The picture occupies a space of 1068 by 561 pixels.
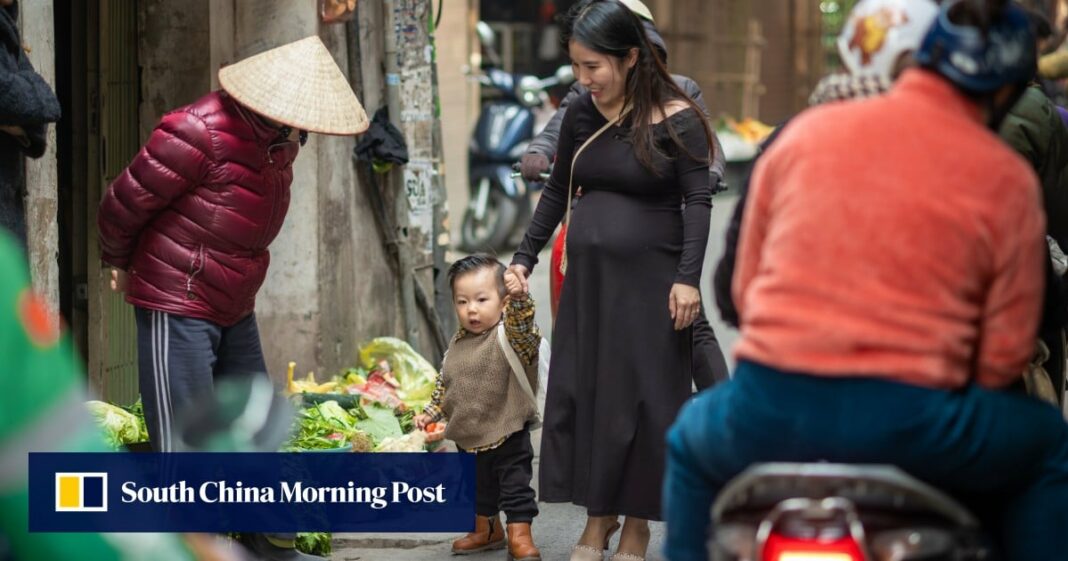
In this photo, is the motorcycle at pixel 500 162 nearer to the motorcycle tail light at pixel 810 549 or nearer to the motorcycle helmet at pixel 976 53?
the motorcycle helmet at pixel 976 53

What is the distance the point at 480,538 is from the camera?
6203 mm

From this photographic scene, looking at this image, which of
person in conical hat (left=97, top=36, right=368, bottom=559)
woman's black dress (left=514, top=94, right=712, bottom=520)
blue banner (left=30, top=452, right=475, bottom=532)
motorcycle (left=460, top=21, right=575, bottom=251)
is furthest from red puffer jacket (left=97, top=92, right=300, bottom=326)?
motorcycle (left=460, top=21, right=575, bottom=251)

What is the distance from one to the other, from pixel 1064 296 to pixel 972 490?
959mm

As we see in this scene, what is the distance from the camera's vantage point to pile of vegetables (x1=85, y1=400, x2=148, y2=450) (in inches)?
262

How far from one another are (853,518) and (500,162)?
12.0m

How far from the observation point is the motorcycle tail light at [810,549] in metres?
2.90

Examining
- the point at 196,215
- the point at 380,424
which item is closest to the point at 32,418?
the point at 196,215

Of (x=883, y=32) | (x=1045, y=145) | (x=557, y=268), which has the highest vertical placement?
(x=883, y=32)

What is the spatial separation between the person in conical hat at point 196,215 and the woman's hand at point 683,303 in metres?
1.29

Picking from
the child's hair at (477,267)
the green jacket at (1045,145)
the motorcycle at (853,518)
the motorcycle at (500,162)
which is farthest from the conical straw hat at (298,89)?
the motorcycle at (500,162)

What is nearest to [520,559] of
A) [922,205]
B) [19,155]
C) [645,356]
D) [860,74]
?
[645,356]

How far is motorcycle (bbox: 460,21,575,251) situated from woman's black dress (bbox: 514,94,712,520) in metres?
8.74

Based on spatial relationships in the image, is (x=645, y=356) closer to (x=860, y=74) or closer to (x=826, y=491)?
(x=860, y=74)

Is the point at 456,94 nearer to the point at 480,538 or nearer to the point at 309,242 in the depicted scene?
the point at 309,242
